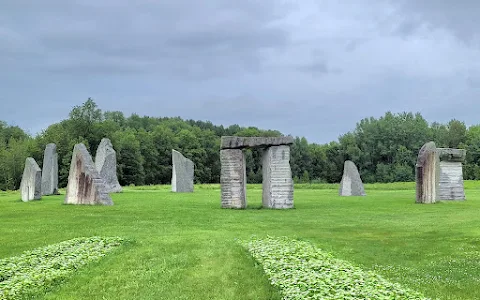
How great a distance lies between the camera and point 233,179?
25.5 meters

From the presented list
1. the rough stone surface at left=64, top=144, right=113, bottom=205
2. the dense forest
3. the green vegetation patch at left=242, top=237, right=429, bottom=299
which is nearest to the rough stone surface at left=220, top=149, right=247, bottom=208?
the rough stone surface at left=64, top=144, right=113, bottom=205

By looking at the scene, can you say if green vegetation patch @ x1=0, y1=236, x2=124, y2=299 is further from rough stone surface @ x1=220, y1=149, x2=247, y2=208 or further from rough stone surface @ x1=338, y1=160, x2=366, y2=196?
rough stone surface @ x1=338, y1=160, x2=366, y2=196

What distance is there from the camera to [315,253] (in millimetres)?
12383

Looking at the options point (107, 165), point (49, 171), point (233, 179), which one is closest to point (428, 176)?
point (233, 179)

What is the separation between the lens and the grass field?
10.2m

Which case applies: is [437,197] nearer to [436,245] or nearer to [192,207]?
[192,207]

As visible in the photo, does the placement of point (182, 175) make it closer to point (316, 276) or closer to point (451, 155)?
point (451, 155)

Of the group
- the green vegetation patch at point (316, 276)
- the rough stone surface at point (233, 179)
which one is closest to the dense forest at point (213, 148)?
the rough stone surface at point (233, 179)

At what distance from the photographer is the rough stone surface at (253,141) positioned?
25234mm

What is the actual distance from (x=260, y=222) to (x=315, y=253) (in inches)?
297

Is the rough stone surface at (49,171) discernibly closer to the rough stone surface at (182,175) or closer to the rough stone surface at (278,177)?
the rough stone surface at (182,175)

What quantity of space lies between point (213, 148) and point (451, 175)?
59549 millimetres

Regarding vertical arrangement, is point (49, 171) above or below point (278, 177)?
above

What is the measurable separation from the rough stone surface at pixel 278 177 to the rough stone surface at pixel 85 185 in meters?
8.20
